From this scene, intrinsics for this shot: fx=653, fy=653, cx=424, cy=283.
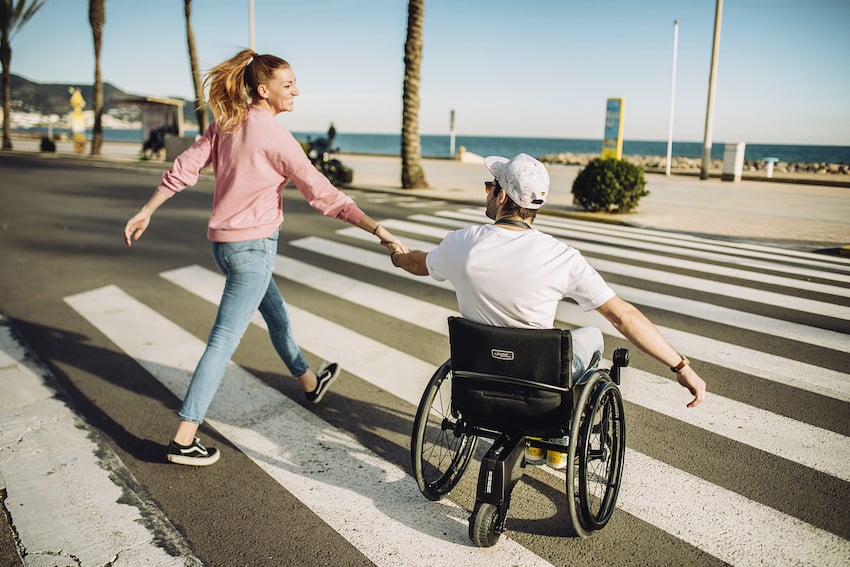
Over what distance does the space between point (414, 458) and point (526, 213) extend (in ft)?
3.83

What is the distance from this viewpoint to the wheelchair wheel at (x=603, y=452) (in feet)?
8.71

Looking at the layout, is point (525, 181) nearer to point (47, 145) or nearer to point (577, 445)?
point (577, 445)

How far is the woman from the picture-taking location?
3338mm

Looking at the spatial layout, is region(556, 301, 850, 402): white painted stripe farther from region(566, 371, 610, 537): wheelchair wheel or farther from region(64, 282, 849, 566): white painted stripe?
region(566, 371, 610, 537): wheelchair wheel

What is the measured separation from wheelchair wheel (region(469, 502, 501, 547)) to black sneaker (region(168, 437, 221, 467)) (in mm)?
1534

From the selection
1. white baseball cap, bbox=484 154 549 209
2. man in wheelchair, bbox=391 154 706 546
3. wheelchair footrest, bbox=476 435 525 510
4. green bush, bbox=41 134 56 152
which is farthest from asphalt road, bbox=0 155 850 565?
green bush, bbox=41 134 56 152

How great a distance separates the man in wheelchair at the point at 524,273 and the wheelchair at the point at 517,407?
15 centimetres

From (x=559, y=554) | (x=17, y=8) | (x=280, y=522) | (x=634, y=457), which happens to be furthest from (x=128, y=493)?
(x=17, y=8)

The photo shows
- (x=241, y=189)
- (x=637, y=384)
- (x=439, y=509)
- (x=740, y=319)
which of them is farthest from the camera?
(x=740, y=319)

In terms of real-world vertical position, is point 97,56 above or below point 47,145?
above

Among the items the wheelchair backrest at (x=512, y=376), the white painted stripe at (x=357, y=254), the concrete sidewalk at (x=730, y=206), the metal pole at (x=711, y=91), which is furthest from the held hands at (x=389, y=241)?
the metal pole at (x=711, y=91)

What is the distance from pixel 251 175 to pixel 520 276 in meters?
1.57

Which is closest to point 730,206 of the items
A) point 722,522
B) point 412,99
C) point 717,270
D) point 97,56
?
point 717,270

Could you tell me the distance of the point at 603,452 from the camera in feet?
9.65
